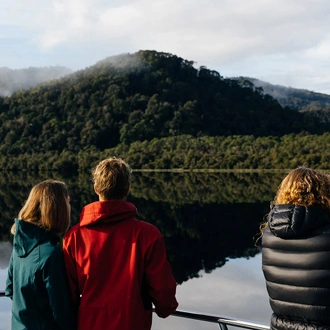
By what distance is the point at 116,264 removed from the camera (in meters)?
2.11

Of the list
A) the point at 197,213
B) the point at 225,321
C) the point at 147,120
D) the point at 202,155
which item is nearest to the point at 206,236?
the point at 197,213

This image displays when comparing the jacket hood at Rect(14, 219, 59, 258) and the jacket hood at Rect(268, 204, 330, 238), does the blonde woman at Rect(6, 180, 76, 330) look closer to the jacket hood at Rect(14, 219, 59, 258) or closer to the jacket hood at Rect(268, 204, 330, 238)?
the jacket hood at Rect(14, 219, 59, 258)

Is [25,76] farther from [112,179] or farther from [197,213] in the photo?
[112,179]

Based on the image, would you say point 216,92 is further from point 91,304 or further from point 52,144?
point 91,304

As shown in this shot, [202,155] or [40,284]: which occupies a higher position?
[40,284]

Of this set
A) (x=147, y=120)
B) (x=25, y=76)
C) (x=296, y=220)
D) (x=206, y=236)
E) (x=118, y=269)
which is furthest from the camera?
(x=25, y=76)

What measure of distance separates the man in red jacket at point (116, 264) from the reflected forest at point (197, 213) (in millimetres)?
11599

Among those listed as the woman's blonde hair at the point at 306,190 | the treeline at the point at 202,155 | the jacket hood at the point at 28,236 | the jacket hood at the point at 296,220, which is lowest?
the treeline at the point at 202,155

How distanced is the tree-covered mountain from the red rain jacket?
4212 inches

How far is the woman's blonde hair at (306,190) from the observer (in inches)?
83.0

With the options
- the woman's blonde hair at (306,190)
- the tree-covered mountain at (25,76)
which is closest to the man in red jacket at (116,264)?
the woman's blonde hair at (306,190)

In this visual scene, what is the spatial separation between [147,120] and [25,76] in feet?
165

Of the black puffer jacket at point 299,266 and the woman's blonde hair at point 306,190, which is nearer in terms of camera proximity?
the black puffer jacket at point 299,266

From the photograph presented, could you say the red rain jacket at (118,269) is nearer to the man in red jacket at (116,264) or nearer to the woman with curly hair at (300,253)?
the man in red jacket at (116,264)
